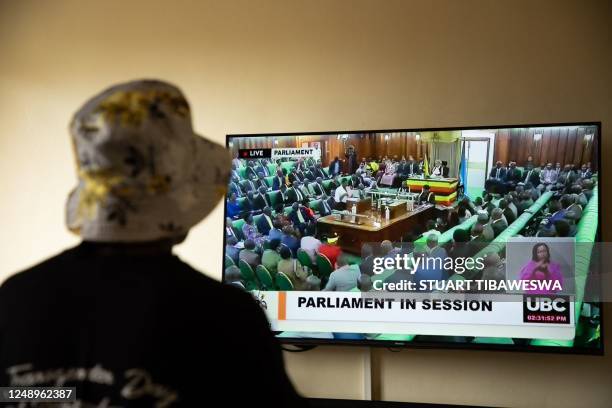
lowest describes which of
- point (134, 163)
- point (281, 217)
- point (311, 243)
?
point (311, 243)

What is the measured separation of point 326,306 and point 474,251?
606 millimetres

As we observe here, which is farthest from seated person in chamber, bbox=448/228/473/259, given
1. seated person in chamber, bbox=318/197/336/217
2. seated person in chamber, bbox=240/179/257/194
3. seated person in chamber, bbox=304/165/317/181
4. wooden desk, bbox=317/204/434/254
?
seated person in chamber, bbox=240/179/257/194

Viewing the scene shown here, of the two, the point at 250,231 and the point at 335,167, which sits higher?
the point at 335,167

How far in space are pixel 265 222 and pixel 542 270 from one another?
3.53 feet

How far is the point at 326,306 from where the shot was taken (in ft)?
7.41

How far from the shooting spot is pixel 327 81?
8.30 feet

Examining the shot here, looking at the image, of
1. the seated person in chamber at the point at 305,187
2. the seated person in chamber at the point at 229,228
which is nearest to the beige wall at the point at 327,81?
the seated person in chamber at the point at 229,228

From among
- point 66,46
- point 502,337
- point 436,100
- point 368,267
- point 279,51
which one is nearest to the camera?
point 502,337

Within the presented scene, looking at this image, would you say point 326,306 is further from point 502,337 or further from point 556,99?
point 556,99

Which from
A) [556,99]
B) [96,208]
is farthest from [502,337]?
[96,208]

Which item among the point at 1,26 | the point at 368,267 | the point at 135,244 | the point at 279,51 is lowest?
the point at 368,267

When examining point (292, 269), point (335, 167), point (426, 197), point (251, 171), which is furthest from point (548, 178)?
point (251, 171)

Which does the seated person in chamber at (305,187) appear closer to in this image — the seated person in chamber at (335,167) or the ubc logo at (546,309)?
the seated person in chamber at (335,167)

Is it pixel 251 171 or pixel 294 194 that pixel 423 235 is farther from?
pixel 251 171
